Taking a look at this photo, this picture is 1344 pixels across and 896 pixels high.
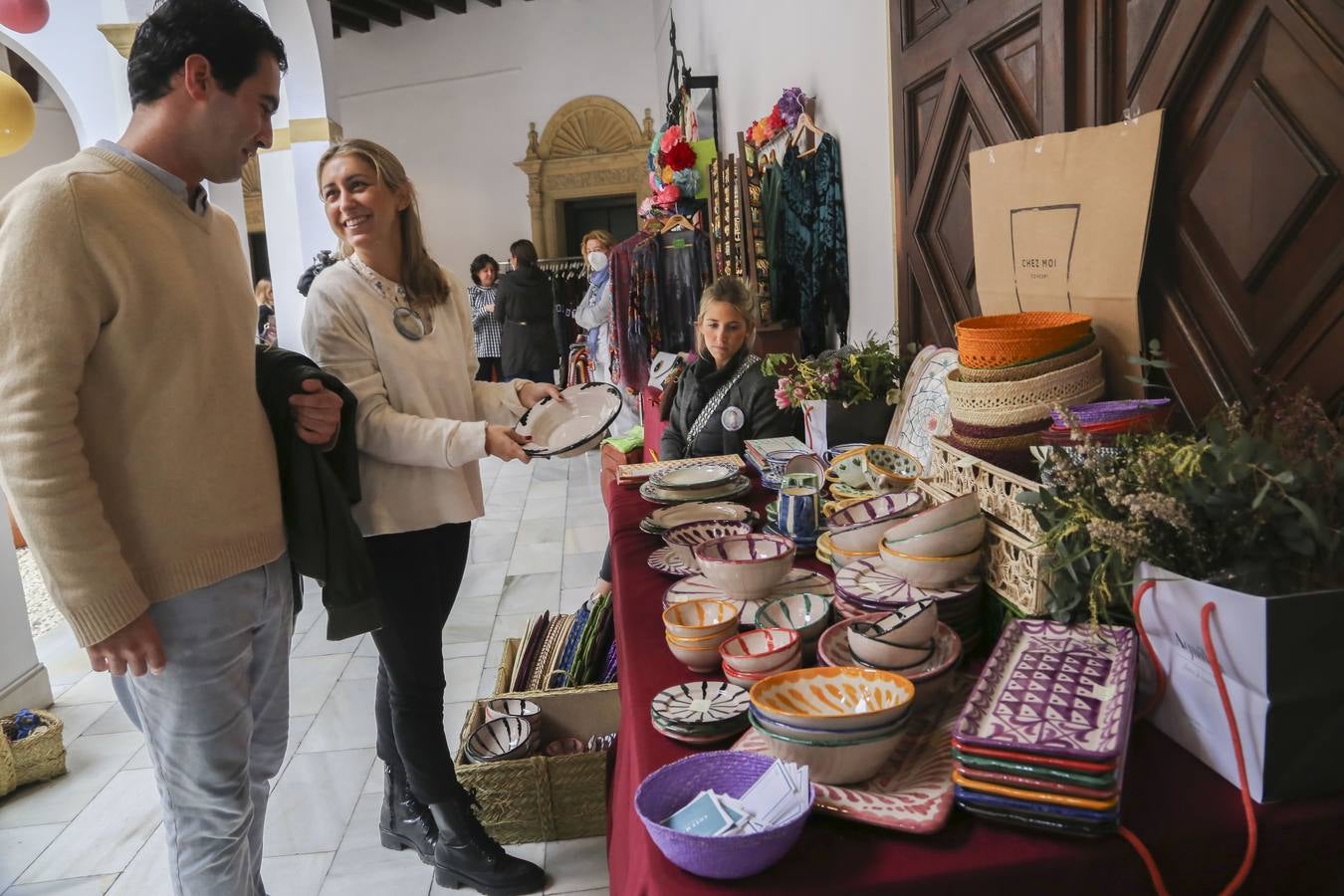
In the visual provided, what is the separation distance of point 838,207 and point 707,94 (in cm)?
340

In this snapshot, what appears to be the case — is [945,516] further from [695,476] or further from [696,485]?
[695,476]

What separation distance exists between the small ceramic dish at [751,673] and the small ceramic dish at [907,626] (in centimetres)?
11

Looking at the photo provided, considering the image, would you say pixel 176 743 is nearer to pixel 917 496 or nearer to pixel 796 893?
pixel 796 893

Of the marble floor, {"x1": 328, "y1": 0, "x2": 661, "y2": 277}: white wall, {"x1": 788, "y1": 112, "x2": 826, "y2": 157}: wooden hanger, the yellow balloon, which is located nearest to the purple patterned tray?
the marble floor

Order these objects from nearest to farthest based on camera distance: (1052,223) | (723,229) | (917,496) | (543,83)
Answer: (917,496)
(1052,223)
(723,229)
(543,83)

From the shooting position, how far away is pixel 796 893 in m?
0.85

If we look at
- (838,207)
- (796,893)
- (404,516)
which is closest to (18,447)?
(404,516)

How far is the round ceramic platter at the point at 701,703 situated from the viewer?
43.5 inches

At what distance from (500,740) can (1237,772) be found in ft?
5.41

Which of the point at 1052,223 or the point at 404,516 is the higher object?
the point at 1052,223

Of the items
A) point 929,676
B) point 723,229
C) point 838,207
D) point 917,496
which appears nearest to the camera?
point 929,676

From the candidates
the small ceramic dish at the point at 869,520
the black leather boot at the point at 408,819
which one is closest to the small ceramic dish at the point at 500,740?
the black leather boot at the point at 408,819

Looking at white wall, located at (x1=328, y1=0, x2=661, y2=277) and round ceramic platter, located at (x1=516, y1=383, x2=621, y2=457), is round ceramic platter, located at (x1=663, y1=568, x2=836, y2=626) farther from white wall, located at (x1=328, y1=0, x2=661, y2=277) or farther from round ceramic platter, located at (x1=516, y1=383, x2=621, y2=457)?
white wall, located at (x1=328, y1=0, x2=661, y2=277)

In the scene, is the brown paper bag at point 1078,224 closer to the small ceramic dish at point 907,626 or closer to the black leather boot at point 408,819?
the small ceramic dish at point 907,626
